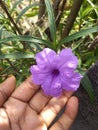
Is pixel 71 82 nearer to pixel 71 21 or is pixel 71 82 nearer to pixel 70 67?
pixel 70 67

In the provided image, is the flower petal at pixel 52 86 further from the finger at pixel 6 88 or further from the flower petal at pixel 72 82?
the finger at pixel 6 88

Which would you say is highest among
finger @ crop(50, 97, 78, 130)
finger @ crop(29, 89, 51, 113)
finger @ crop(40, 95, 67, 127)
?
finger @ crop(29, 89, 51, 113)

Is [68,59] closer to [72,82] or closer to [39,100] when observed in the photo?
[72,82]

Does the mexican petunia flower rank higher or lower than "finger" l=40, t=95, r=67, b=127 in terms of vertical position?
higher

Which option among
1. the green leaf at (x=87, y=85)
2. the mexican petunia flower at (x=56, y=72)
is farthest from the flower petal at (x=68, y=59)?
the green leaf at (x=87, y=85)

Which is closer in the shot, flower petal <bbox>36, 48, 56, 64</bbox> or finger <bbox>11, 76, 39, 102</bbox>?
flower petal <bbox>36, 48, 56, 64</bbox>

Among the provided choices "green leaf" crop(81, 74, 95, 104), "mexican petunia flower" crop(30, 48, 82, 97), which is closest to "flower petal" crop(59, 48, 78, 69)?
"mexican petunia flower" crop(30, 48, 82, 97)

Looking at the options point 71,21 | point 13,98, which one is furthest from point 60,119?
point 71,21

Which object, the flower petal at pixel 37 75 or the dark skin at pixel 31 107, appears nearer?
the flower petal at pixel 37 75

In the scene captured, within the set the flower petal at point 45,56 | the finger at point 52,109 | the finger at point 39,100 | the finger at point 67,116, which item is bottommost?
the finger at point 67,116

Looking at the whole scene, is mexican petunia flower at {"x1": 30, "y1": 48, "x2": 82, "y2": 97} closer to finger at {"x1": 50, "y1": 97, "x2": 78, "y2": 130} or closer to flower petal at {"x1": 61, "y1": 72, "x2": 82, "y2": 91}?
flower petal at {"x1": 61, "y1": 72, "x2": 82, "y2": 91}
